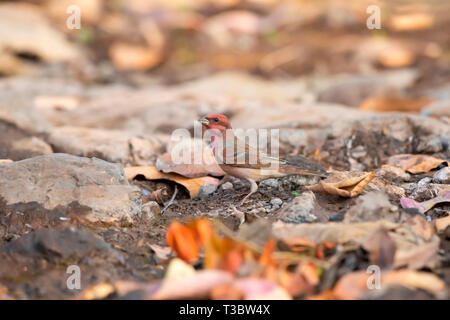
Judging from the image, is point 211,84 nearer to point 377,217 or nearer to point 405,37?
point 405,37

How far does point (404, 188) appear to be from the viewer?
3832mm

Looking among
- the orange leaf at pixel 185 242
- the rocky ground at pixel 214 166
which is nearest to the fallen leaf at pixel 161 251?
the rocky ground at pixel 214 166

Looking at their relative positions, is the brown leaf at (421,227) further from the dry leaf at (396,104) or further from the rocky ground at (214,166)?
the dry leaf at (396,104)

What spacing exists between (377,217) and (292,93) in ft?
19.2

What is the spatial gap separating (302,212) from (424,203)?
0.89 m

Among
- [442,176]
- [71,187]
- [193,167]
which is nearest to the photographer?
[71,187]

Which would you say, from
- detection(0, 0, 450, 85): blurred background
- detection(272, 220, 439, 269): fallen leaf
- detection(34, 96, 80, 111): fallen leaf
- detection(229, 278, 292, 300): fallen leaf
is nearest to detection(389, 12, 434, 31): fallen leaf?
detection(0, 0, 450, 85): blurred background

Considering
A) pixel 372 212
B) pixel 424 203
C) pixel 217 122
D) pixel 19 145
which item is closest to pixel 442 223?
pixel 424 203

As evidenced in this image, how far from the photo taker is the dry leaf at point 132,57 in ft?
33.0

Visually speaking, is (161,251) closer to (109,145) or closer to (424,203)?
(424,203)

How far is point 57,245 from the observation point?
2.73 meters

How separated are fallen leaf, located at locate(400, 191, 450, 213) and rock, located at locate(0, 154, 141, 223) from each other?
1665mm

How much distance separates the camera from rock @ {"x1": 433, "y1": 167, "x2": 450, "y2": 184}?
3.90 m

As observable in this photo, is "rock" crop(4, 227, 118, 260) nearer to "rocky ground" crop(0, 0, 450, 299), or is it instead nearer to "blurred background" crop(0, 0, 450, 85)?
"rocky ground" crop(0, 0, 450, 299)
